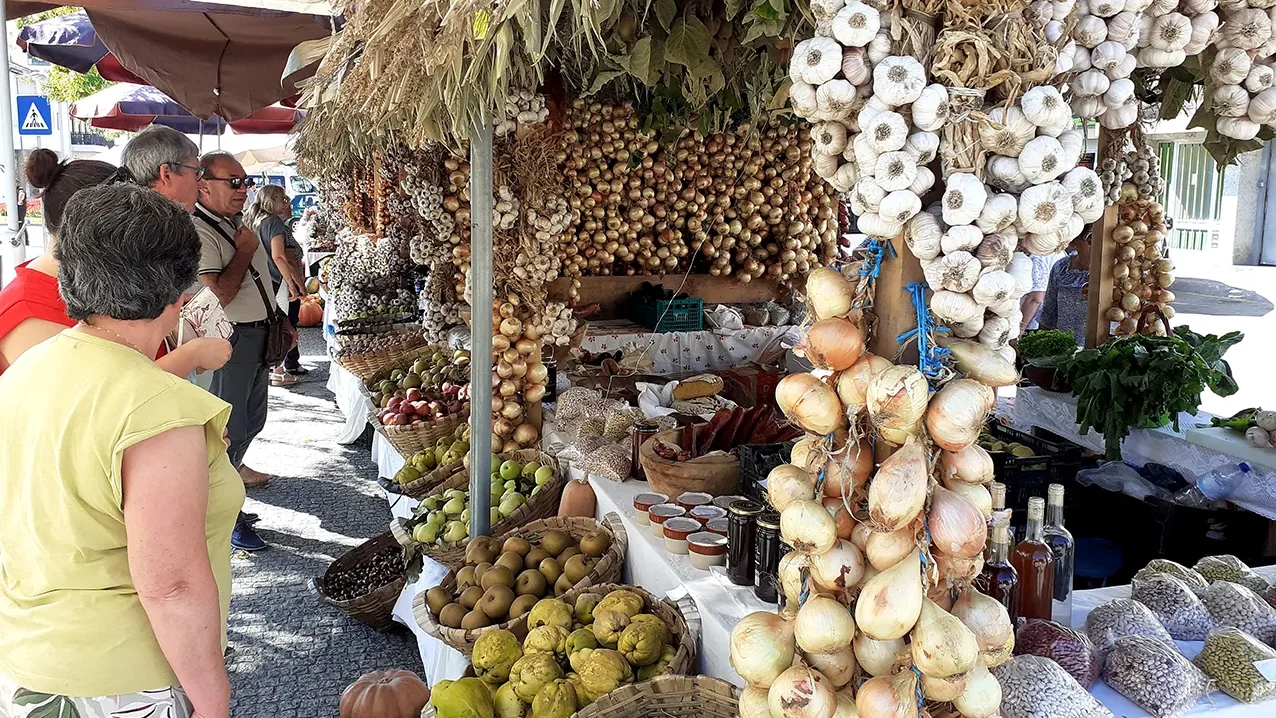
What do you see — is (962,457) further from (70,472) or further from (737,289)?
(737,289)

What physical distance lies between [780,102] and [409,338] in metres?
4.58

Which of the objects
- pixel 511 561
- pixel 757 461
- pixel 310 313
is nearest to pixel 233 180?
pixel 511 561

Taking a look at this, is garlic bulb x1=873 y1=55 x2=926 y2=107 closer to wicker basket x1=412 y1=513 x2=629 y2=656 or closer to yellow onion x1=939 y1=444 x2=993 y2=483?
yellow onion x1=939 y1=444 x2=993 y2=483

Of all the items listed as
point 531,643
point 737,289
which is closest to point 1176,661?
point 531,643

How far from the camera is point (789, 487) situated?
1421 millimetres

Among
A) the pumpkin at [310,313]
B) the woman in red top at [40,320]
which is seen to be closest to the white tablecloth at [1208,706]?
the woman in red top at [40,320]

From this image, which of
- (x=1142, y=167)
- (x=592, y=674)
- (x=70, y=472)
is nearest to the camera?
(x=70, y=472)

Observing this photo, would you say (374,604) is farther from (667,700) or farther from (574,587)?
(667,700)

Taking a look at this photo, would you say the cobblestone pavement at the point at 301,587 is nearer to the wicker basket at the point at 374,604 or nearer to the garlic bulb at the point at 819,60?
the wicker basket at the point at 374,604

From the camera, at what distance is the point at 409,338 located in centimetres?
627

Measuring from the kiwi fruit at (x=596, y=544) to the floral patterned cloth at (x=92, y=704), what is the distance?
4.25 feet

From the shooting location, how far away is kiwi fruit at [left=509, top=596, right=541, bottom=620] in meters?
2.52

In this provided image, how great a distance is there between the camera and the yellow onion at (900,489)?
4.06 feet

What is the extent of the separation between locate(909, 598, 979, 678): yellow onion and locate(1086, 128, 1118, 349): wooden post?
3.95m
